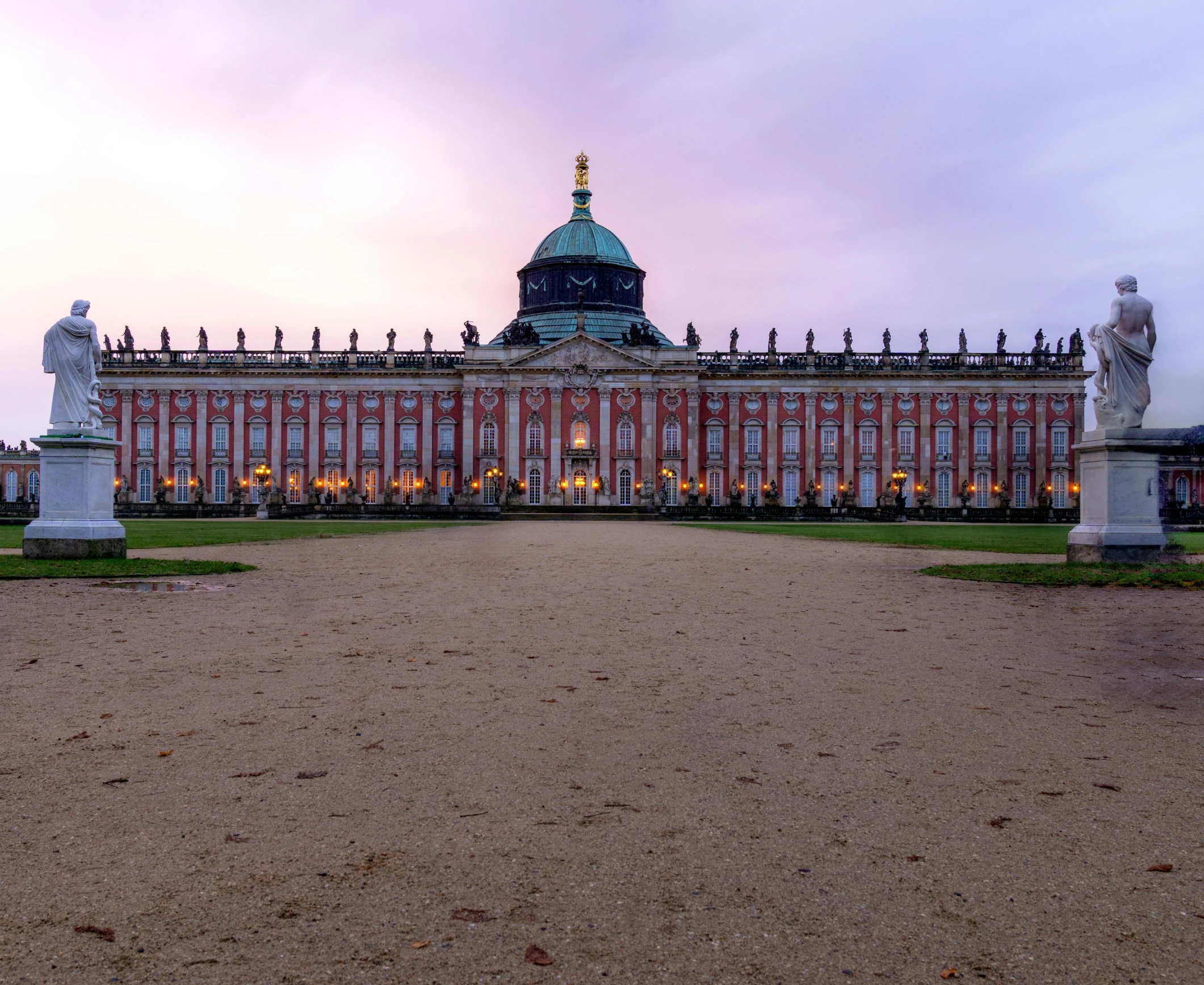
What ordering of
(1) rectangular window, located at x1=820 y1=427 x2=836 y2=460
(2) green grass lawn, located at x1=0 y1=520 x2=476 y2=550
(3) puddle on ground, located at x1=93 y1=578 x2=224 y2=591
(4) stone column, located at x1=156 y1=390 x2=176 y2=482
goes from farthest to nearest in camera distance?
(1) rectangular window, located at x1=820 y1=427 x2=836 y2=460
(4) stone column, located at x1=156 y1=390 x2=176 y2=482
(2) green grass lawn, located at x1=0 y1=520 x2=476 y2=550
(3) puddle on ground, located at x1=93 y1=578 x2=224 y2=591

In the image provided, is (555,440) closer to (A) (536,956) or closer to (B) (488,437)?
(B) (488,437)

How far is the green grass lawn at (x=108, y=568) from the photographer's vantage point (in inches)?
511

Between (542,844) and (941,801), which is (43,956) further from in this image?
(941,801)

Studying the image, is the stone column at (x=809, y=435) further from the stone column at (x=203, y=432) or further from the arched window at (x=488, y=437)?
the stone column at (x=203, y=432)

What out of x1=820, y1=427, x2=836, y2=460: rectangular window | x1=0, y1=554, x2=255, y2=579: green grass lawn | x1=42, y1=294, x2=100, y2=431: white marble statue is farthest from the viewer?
x1=820, y1=427, x2=836, y2=460: rectangular window

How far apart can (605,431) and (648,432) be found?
11.0 feet

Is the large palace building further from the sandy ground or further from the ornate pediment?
the sandy ground

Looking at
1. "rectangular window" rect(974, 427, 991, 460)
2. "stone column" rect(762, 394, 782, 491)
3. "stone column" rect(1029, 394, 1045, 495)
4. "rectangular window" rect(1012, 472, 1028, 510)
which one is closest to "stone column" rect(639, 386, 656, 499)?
"stone column" rect(762, 394, 782, 491)

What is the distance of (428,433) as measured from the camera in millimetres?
67438

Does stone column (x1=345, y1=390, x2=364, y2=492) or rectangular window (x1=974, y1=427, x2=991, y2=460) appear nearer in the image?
rectangular window (x1=974, y1=427, x2=991, y2=460)

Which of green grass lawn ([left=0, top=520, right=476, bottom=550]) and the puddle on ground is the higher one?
the puddle on ground

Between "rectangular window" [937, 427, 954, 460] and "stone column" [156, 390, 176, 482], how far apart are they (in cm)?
6052

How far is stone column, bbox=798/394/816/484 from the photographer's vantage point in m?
67.2

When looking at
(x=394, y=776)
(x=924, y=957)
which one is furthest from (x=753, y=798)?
(x=394, y=776)
